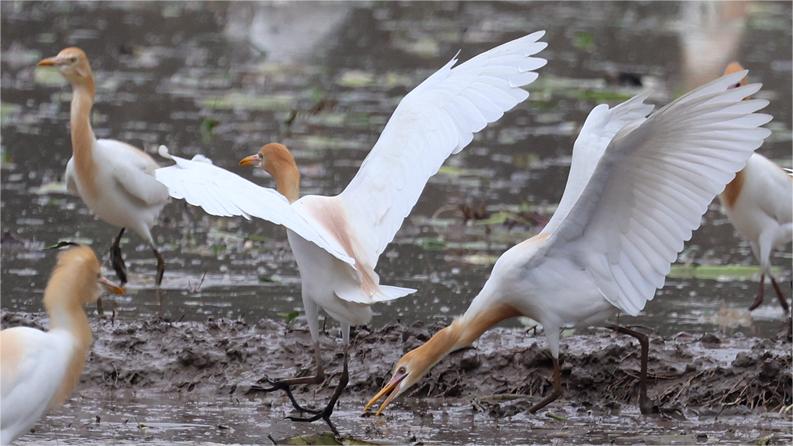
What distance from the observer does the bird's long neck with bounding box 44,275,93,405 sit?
5.17 metres

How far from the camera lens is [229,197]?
566 cm

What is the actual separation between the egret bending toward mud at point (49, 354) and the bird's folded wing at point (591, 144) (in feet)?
7.44

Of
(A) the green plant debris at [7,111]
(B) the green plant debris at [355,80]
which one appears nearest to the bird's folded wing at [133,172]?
(A) the green plant debris at [7,111]

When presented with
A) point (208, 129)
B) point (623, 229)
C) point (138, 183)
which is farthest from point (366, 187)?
point (208, 129)

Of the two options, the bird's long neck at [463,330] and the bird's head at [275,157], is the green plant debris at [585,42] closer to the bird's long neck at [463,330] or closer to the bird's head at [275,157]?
the bird's head at [275,157]

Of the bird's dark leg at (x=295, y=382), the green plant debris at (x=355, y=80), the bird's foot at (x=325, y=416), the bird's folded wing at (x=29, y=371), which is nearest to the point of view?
the bird's folded wing at (x=29, y=371)

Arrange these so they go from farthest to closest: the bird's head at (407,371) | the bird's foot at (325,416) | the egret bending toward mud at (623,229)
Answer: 1. the bird's foot at (325,416)
2. the bird's head at (407,371)
3. the egret bending toward mud at (623,229)

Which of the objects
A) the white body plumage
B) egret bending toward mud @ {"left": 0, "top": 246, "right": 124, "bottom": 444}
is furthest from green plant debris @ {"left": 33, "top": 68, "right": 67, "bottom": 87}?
the white body plumage

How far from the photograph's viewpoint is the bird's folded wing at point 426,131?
6.70m

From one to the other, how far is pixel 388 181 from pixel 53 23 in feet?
46.5

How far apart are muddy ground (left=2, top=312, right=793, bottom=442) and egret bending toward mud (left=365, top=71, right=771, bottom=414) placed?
0.93ft

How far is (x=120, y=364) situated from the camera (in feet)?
23.2

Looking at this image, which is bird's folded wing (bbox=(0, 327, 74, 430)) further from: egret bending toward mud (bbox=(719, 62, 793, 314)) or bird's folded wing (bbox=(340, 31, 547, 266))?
egret bending toward mud (bbox=(719, 62, 793, 314))

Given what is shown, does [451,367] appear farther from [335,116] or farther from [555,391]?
[335,116]
